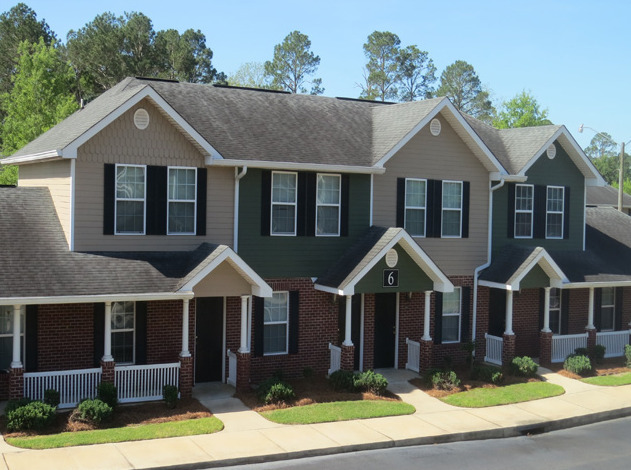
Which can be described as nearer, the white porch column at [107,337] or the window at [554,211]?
the white porch column at [107,337]

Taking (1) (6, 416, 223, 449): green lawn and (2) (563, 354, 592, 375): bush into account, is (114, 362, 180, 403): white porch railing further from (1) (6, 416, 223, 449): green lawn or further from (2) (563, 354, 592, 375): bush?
(2) (563, 354, 592, 375): bush

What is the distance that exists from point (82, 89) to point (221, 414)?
136 feet

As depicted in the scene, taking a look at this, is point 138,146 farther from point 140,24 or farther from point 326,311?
point 140,24

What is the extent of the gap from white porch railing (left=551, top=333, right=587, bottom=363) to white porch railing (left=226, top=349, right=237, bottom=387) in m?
10.1

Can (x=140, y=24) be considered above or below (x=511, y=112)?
above

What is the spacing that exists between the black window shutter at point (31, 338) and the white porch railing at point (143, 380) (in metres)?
1.82

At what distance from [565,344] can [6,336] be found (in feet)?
52.5

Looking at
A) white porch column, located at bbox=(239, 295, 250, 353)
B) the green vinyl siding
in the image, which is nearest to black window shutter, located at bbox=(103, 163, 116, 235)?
the green vinyl siding

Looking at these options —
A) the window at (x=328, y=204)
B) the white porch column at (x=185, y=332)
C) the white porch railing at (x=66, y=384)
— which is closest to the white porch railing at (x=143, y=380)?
the white porch column at (x=185, y=332)

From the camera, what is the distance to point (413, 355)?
848 inches

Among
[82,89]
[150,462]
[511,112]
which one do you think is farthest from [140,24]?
[150,462]

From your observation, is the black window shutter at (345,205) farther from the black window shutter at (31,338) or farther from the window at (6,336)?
the window at (6,336)

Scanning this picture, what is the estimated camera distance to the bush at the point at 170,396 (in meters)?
16.7

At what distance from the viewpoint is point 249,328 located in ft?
62.9
